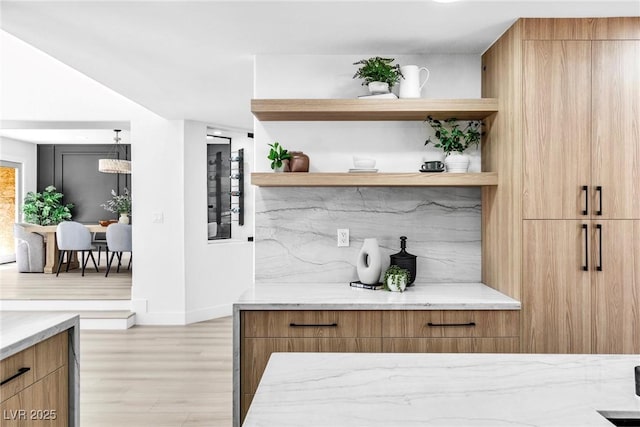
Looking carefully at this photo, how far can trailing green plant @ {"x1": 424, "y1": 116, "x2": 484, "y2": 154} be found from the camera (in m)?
2.86

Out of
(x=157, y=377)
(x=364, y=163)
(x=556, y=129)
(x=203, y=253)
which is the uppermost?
(x=556, y=129)

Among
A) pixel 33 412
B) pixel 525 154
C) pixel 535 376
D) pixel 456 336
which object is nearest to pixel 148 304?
pixel 33 412

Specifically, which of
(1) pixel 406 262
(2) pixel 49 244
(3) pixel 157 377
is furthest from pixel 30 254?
(1) pixel 406 262

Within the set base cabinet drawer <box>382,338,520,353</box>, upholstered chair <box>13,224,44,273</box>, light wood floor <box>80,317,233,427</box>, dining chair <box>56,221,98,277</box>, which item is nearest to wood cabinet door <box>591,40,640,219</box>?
base cabinet drawer <box>382,338,520,353</box>

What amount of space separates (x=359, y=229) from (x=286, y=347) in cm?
95

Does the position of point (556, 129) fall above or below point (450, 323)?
above

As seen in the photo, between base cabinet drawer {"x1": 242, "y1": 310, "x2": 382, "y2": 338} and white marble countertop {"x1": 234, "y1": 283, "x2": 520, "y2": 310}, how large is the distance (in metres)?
0.04

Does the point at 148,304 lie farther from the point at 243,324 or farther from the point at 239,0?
the point at 239,0

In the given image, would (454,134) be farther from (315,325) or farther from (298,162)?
(315,325)

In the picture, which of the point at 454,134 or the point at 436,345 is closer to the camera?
the point at 436,345

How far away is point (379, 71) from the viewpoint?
274 cm

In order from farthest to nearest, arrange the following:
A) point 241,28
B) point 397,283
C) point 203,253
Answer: point 203,253 < point 397,283 < point 241,28

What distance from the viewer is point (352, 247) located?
298 centimetres

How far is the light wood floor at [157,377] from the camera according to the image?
2.92 m
